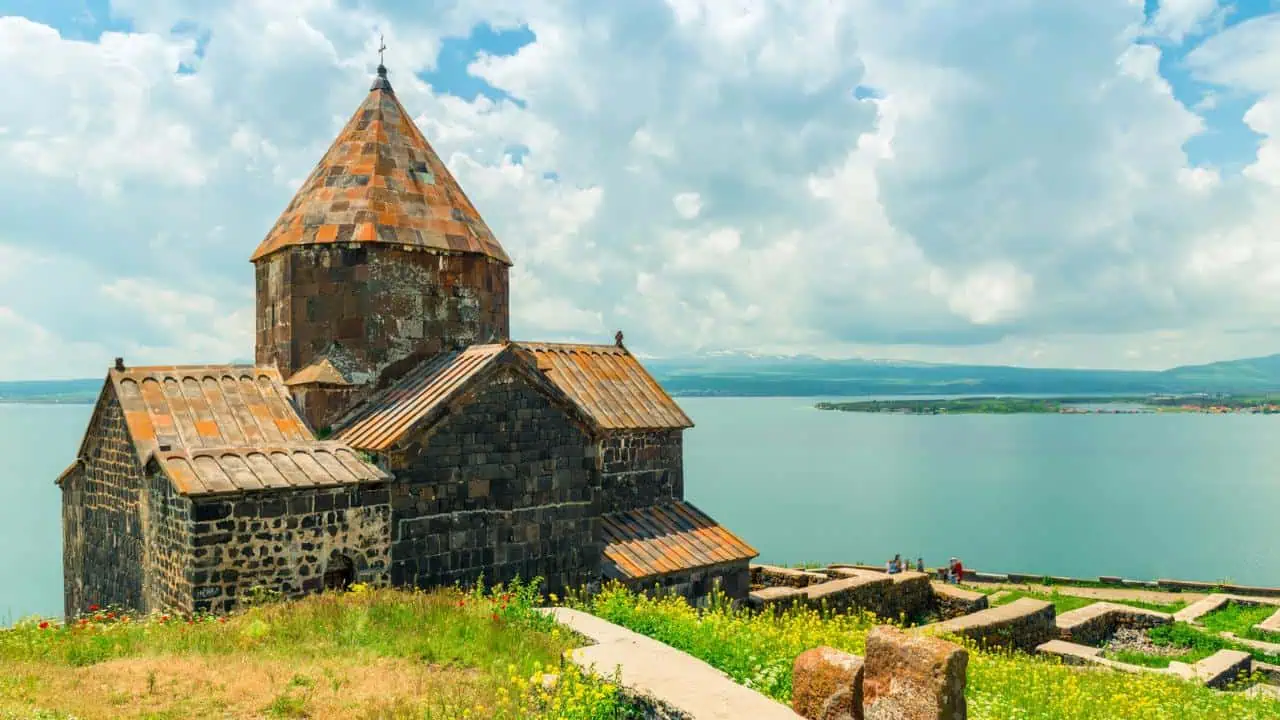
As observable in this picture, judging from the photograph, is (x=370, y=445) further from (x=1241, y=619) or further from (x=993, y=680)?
(x=1241, y=619)

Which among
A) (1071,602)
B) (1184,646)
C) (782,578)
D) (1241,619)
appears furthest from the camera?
(1071,602)

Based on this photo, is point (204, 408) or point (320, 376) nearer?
point (204, 408)

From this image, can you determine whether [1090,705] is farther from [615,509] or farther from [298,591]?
[298,591]

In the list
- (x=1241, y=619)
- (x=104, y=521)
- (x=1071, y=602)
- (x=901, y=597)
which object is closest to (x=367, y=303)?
(x=104, y=521)

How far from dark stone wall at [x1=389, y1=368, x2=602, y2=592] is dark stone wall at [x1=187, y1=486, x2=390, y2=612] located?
32 centimetres

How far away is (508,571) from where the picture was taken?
10.7 meters

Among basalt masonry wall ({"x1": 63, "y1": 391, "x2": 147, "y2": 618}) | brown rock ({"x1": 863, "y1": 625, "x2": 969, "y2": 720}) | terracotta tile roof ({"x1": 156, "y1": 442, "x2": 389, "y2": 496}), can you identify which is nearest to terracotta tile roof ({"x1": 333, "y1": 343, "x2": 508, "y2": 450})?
terracotta tile roof ({"x1": 156, "y1": 442, "x2": 389, "y2": 496})

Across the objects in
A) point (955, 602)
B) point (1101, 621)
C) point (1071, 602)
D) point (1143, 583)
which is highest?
point (955, 602)

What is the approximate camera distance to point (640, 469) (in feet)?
46.0

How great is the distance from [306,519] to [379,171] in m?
5.25

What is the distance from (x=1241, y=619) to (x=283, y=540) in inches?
715

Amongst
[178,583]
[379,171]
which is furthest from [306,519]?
[379,171]

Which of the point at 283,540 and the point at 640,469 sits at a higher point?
the point at 640,469

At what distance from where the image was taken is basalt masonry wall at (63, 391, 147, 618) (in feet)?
32.7
